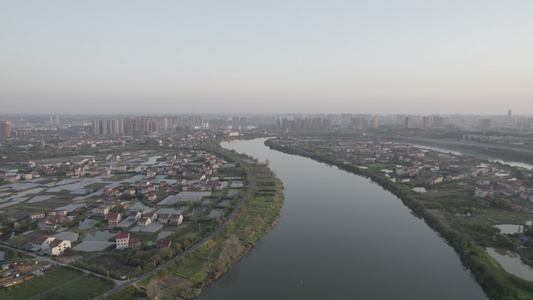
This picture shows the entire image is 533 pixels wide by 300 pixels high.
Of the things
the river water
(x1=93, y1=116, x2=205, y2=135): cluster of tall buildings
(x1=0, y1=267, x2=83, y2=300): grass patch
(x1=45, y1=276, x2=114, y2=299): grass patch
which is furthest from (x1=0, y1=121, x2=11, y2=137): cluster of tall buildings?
(x1=45, y1=276, x2=114, y2=299): grass patch

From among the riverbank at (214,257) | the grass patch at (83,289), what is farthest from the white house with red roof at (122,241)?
the riverbank at (214,257)

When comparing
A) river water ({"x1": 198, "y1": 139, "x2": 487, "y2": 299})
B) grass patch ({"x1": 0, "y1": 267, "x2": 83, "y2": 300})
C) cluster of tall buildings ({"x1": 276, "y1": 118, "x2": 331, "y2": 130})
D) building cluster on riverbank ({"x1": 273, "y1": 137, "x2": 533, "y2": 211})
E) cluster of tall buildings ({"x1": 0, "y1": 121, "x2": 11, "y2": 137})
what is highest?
cluster of tall buildings ({"x1": 276, "y1": 118, "x2": 331, "y2": 130})

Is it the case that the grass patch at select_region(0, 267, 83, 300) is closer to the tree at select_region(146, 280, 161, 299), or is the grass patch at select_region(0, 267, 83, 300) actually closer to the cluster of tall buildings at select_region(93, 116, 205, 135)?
the tree at select_region(146, 280, 161, 299)

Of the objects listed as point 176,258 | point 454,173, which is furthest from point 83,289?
point 454,173

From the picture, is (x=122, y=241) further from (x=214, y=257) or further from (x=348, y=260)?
(x=348, y=260)

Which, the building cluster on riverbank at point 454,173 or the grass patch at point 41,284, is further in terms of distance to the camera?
the building cluster on riverbank at point 454,173

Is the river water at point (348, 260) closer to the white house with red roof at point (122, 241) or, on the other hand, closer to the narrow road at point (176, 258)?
the narrow road at point (176, 258)
